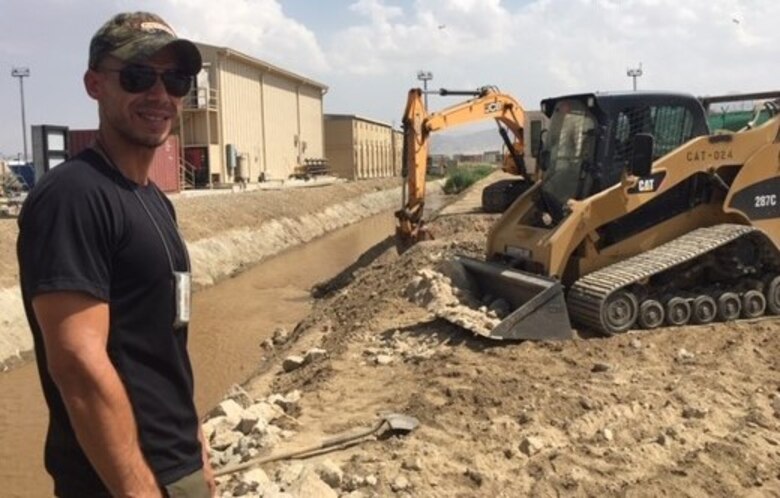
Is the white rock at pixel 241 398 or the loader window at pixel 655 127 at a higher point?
the loader window at pixel 655 127

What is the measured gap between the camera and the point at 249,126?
42.2m

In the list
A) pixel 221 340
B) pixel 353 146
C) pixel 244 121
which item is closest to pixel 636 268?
pixel 221 340

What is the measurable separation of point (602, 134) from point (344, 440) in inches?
191

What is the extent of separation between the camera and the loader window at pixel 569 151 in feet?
29.7

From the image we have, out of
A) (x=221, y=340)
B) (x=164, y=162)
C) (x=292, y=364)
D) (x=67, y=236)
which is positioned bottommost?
(x=221, y=340)

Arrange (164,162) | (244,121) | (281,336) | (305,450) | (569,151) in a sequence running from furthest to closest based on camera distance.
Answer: (244,121) < (164,162) < (281,336) < (569,151) < (305,450)

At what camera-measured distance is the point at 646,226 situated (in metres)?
9.19

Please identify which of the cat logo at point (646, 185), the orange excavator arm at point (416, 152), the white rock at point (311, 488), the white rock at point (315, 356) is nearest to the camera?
the white rock at point (311, 488)

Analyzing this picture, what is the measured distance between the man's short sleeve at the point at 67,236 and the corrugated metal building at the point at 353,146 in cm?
5883

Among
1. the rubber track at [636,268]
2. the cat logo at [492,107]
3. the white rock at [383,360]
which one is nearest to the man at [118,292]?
the white rock at [383,360]

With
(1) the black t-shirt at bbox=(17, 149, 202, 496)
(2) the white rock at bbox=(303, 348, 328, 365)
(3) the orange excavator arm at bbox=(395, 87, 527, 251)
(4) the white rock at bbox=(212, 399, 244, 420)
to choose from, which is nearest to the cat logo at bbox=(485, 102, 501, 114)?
(3) the orange excavator arm at bbox=(395, 87, 527, 251)

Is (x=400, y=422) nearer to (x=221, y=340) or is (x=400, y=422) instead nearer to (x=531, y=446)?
(x=531, y=446)

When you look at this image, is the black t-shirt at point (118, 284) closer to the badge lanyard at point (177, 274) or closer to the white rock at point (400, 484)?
the badge lanyard at point (177, 274)

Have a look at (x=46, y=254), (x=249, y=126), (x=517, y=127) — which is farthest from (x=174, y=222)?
(x=249, y=126)
